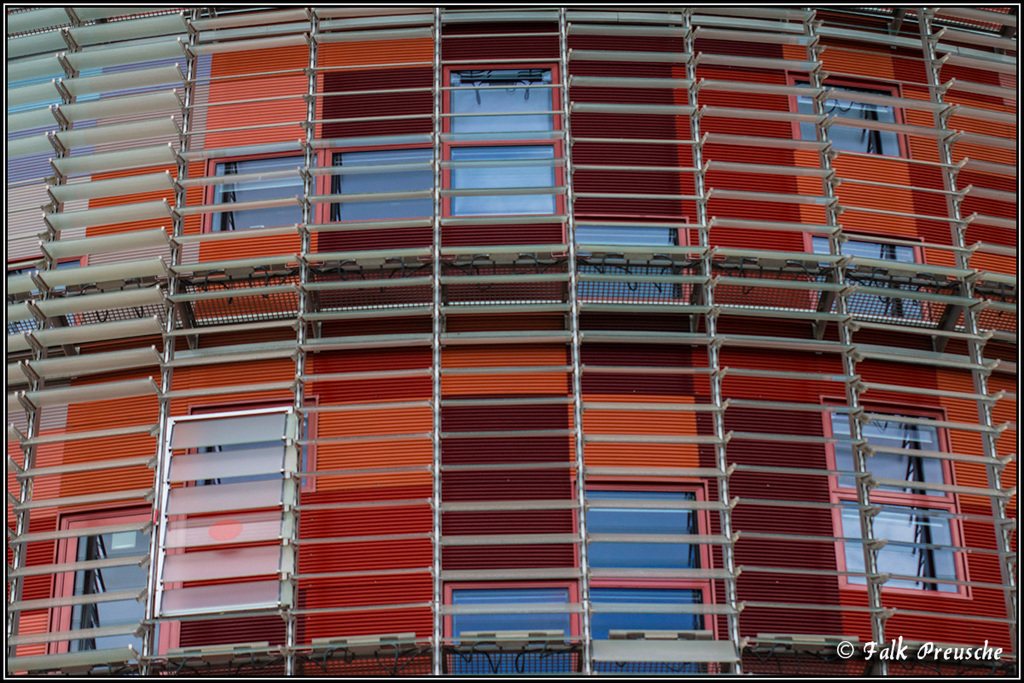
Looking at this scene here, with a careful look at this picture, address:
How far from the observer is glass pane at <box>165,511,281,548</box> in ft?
41.2

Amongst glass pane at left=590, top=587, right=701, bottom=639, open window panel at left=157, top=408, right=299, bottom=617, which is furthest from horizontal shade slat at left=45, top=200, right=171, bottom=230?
glass pane at left=590, top=587, right=701, bottom=639

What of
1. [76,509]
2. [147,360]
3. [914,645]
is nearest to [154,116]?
[147,360]

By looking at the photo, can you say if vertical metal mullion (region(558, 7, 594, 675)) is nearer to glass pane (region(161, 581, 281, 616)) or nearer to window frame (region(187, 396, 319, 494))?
window frame (region(187, 396, 319, 494))

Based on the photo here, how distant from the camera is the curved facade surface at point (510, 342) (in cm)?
1260

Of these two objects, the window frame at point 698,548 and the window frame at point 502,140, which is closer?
the window frame at point 698,548

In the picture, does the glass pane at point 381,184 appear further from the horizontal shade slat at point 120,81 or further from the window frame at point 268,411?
the window frame at point 268,411

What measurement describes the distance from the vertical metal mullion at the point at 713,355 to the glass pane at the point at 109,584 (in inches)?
243

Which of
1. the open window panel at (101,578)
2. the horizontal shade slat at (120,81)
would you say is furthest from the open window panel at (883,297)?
the open window panel at (101,578)

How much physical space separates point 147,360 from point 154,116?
408 centimetres

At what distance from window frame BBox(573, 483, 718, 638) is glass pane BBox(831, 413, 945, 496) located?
178 cm

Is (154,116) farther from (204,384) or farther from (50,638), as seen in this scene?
(50,638)

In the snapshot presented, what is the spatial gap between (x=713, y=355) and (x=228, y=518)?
5332 millimetres

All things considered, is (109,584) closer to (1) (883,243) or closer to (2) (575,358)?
(2) (575,358)

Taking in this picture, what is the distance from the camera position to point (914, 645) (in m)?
12.5
